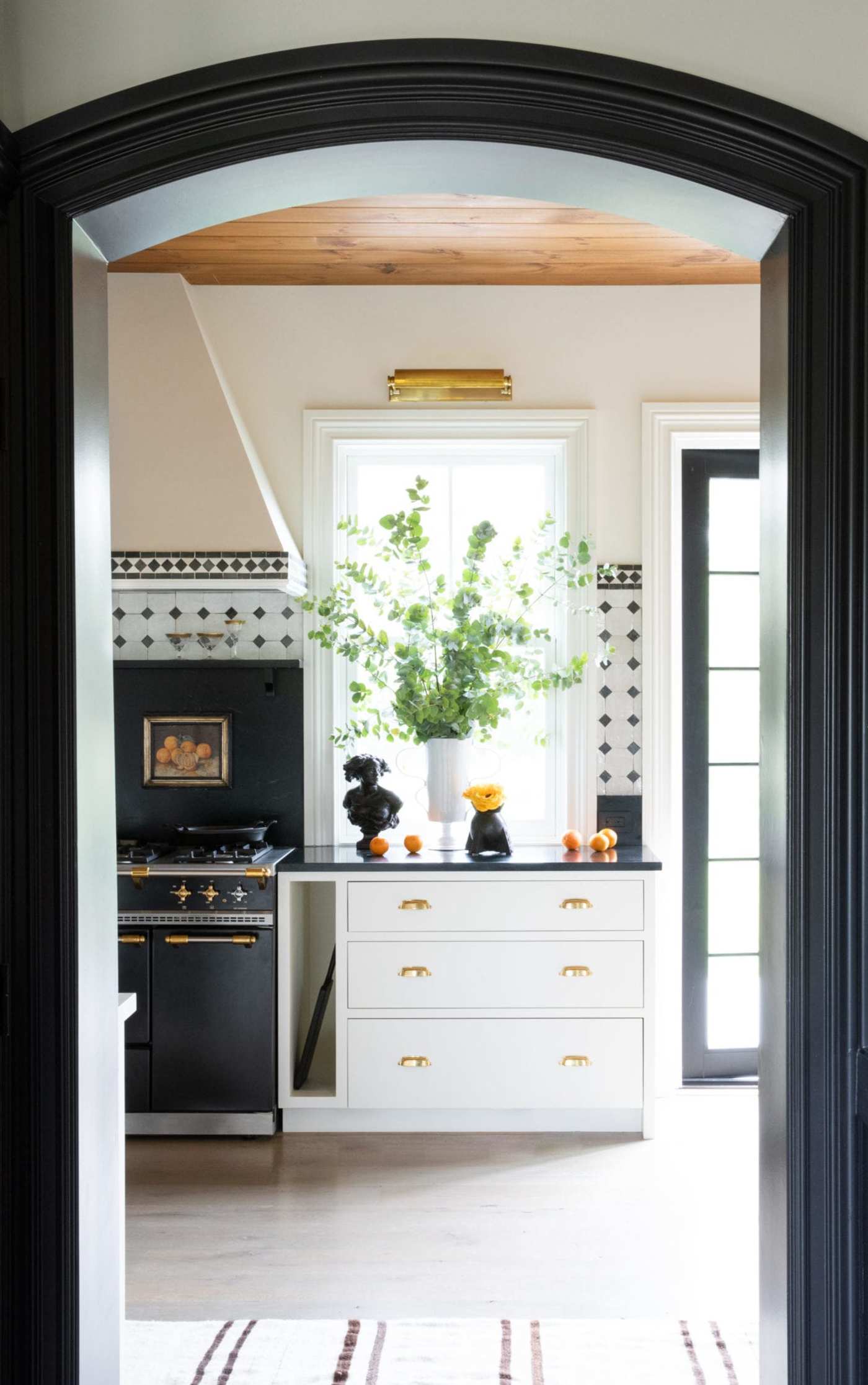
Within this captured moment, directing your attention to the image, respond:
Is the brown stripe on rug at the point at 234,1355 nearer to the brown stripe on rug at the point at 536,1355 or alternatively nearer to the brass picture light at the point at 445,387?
the brown stripe on rug at the point at 536,1355

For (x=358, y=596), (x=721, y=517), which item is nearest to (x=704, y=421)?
(x=721, y=517)

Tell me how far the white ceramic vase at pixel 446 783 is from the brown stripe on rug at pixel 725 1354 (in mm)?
1676

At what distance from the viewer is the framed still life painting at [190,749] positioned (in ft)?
12.9

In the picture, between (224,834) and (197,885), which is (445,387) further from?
(197,885)

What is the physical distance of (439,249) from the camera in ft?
11.4

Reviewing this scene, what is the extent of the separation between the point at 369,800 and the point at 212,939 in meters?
0.70

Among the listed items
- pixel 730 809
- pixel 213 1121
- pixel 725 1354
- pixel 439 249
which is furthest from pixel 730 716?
pixel 213 1121

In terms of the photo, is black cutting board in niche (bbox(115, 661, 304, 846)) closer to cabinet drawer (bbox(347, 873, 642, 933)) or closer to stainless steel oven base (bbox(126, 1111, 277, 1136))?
cabinet drawer (bbox(347, 873, 642, 933))

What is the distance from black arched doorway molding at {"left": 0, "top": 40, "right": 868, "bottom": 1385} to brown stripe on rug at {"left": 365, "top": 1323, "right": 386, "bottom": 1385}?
3.30ft

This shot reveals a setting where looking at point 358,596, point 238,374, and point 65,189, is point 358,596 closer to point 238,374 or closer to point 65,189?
point 238,374

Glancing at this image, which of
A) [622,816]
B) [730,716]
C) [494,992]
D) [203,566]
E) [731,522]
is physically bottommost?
[494,992]

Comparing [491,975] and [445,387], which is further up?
[445,387]

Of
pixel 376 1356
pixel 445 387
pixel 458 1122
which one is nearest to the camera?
pixel 376 1356

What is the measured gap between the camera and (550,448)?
13.0 feet
